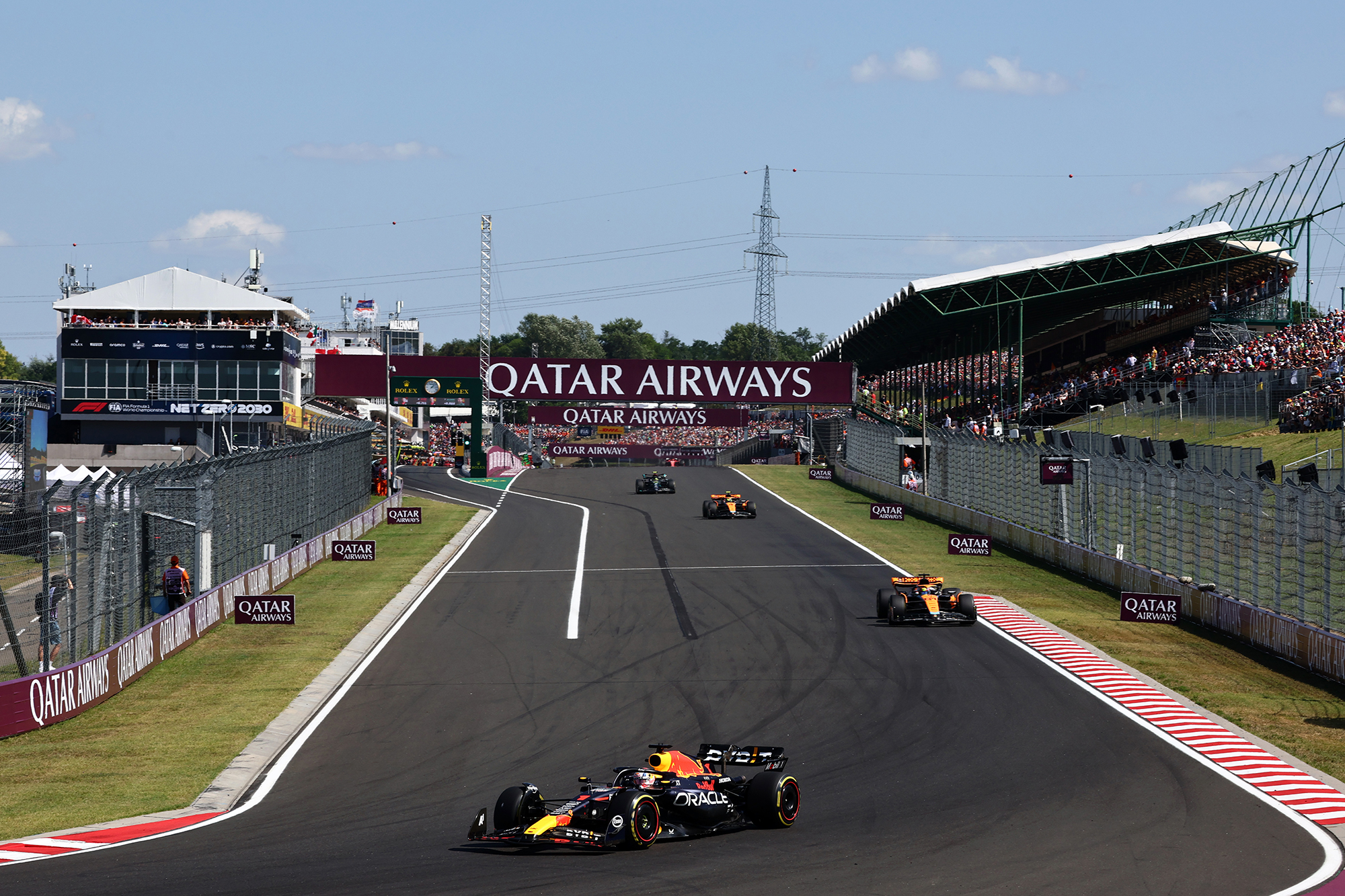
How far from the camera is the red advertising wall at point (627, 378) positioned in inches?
2926

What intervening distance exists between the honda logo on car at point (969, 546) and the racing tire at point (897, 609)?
439 inches

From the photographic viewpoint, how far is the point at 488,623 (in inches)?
1075

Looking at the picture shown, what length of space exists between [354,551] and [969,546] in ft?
55.1

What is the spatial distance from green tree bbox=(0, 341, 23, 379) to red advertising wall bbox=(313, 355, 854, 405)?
93.4m

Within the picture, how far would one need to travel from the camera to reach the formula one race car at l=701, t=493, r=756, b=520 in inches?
1944

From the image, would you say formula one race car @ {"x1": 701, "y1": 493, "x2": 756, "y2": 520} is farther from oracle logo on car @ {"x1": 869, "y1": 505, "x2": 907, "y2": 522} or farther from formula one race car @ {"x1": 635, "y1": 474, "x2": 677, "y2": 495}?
formula one race car @ {"x1": 635, "y1": 474, "x2": 677, "y2": 495}

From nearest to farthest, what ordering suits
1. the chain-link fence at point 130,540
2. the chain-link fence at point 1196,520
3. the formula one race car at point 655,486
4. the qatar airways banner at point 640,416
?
the chain-link fence at point 130,540
the chain-link fence at point 1196,520
the formula one race car at point 655,486
the qatar airways banner at point 640,416

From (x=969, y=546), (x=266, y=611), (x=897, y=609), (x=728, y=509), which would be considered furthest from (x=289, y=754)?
(x=728, y=509)

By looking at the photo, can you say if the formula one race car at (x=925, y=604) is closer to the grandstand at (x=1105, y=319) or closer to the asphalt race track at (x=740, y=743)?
the asphalt race track at (x=740, y=743)

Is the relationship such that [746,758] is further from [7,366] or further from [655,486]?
[7,366]

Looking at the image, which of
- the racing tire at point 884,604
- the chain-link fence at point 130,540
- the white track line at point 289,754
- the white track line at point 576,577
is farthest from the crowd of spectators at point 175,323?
the racing tire at point 884,604

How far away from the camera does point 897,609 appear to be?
26.2m

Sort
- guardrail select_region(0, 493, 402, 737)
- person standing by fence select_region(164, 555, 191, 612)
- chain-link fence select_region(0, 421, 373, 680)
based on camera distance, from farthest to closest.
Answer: person standing by fence select_region(164, 555, 191, 612)
chain-link fence select_region(0, 421, 373, 680)
guardrail select_region(0, 493, 402, 737)

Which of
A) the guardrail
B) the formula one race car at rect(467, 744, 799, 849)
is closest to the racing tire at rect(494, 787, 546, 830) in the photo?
the formula one race car at rect(467, 744, 799, 849)
